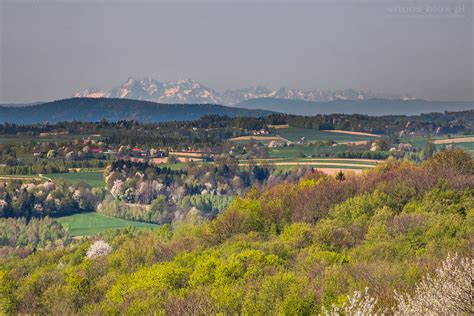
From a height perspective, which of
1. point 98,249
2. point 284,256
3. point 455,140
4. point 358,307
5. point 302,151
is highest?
point 358,307

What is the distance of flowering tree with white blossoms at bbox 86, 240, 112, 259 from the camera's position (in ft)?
237

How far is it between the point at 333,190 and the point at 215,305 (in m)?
37.7

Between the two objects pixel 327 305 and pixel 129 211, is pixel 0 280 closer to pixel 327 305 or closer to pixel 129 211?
pixel 327 305

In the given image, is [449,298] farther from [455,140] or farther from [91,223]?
[455,140]

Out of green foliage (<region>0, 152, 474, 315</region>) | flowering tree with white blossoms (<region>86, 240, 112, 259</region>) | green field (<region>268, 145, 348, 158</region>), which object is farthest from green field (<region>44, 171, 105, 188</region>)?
flowering tree with white blossoms (<region>86, 240, 112, 259</region>)

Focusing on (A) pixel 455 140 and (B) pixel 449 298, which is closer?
(B) pixel 449 298

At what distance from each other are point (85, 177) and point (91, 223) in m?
34.3

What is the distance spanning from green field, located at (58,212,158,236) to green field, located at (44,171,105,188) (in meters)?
17.2

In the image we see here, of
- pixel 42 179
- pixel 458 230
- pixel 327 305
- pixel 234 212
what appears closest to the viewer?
pixel 327 305

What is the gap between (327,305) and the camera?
32344 mm

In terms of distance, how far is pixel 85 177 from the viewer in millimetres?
148750

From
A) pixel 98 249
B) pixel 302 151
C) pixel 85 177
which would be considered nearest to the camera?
pixel 98 249

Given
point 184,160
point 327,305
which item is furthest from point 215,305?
point 184,160

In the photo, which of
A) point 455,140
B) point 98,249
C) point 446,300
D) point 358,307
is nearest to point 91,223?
point 98,249
